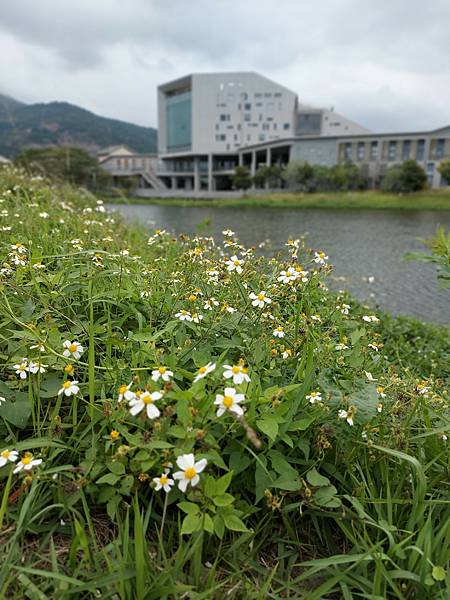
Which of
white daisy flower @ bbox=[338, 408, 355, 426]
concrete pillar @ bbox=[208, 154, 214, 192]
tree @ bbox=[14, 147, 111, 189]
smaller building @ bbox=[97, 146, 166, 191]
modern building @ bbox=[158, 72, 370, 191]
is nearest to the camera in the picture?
white daisy flower @ bbox=[338, 408, 355, 426]

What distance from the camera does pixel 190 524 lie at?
1031 mm

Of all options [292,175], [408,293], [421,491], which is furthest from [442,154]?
[421,491]

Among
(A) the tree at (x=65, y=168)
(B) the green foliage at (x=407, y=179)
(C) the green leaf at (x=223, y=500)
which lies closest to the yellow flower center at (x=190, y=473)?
(C) the green leaf at (x=223, y=500)

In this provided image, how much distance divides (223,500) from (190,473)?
0.42 feet

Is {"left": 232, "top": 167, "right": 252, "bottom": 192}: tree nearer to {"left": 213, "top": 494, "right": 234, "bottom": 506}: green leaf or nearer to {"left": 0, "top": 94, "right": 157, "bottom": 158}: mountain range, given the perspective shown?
{"left": 213, "top": 494, "right": 234, "bottom": 506}: green leaf

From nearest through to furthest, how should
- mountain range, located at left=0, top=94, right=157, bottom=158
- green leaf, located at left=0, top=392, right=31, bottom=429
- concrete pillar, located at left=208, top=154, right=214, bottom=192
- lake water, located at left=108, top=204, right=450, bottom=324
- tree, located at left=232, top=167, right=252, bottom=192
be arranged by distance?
green leaf, located at left=0, top=392, right=31, bottom=429 → lake water, located at left=108, top=204, right=450, bottom=324 → tree, located at left=232, top=167, right=252, bottom=192 → concrete pillar, located at left=208, top=154, right=214, bottom=192 → mountain range, located at left=0, top=94, right=157, bottom=158

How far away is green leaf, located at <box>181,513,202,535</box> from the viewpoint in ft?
3.34

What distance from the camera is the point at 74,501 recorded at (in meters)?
1.16

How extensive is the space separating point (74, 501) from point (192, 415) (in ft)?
1.45

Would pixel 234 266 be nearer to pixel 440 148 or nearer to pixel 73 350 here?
pixel 73 350

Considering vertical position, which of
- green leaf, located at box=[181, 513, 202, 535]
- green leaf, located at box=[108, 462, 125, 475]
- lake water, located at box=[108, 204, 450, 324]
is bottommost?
lake water, located at box=[108, 204, 450, 324]

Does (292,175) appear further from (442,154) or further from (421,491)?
(421,491)

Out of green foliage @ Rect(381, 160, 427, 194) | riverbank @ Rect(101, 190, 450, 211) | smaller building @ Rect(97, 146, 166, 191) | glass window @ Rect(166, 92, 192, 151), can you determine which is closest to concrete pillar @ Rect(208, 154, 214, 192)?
glass window @ Rect(166, 92, 192, 151)

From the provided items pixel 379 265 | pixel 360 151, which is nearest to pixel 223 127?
pixel 360 151
